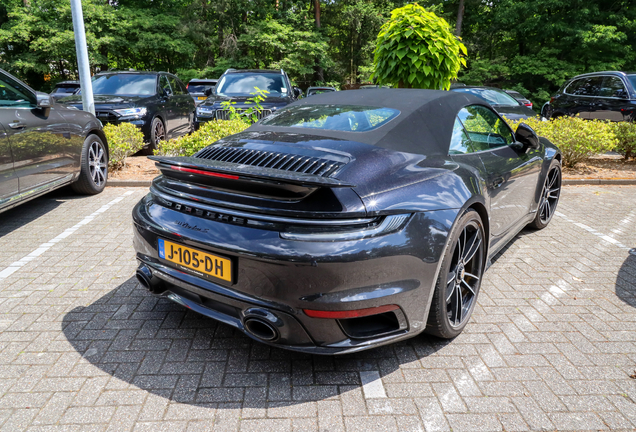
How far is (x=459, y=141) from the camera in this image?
10.0 ft

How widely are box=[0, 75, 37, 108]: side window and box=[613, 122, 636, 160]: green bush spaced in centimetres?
956

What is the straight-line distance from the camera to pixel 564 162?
26.8 ft

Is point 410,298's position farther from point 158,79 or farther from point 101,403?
point 158,79

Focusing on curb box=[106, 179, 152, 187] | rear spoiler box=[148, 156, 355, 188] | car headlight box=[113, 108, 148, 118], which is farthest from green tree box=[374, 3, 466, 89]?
rear spoiler box=[148, 156, 355, 188]

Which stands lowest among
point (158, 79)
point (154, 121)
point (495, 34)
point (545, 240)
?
point (545, 240)

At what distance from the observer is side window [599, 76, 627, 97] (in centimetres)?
995

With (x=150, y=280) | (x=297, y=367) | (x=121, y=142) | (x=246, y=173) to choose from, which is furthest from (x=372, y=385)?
(x=121, y=142)

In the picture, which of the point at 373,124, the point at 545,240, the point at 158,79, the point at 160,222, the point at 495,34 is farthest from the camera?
the point at 495,34

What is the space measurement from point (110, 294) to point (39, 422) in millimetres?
1355

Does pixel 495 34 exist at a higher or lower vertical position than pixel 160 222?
higher

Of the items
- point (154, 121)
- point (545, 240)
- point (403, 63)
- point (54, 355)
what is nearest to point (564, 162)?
point (403, 63)

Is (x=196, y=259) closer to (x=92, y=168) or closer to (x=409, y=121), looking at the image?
(x=409, y=121)

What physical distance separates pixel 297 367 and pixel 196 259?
32.4 inches

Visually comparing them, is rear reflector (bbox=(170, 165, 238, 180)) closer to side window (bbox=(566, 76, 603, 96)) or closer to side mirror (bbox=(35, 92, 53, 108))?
side mirror (bbox=(35, 92, 53, 108))
